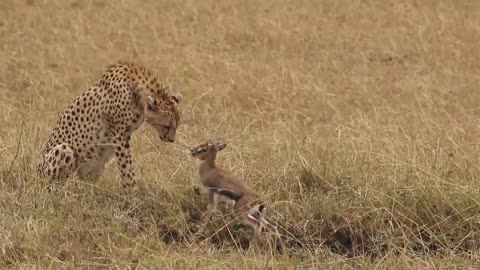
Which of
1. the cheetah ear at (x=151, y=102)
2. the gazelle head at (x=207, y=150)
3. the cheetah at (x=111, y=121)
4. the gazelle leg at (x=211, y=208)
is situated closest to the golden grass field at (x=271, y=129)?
the gazelle leg at (x=211, y=208)

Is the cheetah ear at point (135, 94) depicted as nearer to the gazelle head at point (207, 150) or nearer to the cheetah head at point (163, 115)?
the cheetah head at point (163, 115)

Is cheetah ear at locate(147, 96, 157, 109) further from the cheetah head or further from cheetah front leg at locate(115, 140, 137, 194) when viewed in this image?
cheetah front leg at locate(115, 140, 137, 194)

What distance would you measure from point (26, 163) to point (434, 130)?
314cm

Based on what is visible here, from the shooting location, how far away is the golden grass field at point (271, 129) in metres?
5.07

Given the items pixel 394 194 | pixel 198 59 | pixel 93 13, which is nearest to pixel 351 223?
pixel 394 194

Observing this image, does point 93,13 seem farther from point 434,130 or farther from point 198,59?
point 434,130

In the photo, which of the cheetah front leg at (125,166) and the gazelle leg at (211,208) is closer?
the gazelle leg at (211,208)

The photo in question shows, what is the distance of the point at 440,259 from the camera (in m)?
5.00

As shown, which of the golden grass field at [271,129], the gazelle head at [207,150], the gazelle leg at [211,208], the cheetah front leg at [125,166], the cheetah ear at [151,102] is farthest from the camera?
the cheetah ear at [151,102]

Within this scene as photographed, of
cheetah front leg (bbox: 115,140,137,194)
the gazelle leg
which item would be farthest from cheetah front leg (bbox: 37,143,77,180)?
the gazelle leg

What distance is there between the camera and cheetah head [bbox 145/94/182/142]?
20.3 feet

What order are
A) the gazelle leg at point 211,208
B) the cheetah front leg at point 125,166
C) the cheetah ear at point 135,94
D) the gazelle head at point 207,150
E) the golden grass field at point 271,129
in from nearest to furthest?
1. the golden grass field at point 271,129
2. the gazelle leg at point 211,208
3. the gazelle head at point 207,150
4. the cheetah front leg at point 125,166
5. the cheetah ear at point 135,94

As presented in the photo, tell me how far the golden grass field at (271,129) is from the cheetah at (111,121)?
18cm

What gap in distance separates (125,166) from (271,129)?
2085 mm
